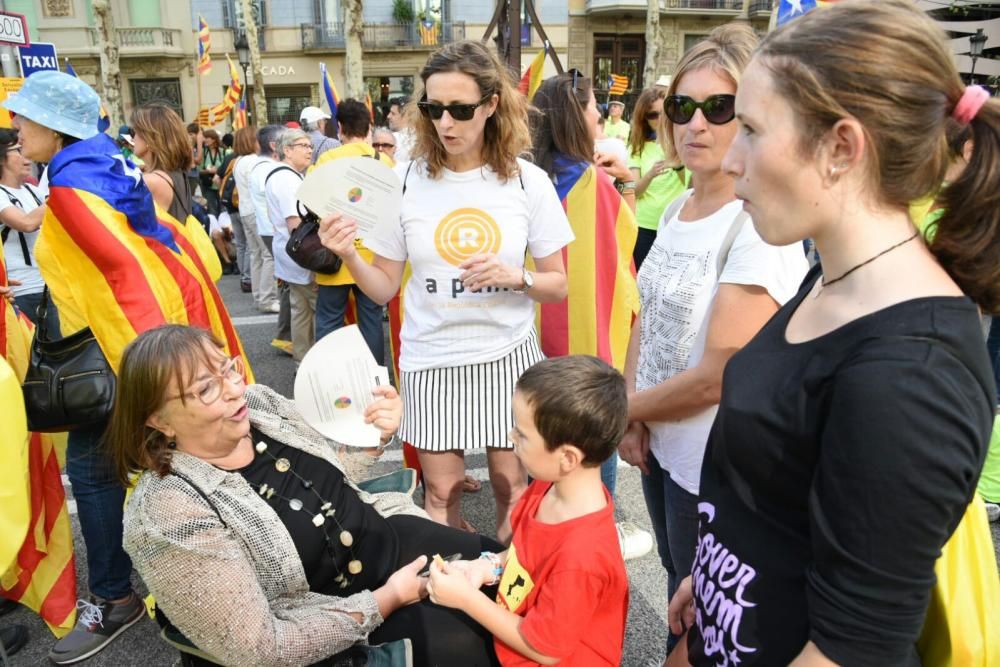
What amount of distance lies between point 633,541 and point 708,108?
1.96m

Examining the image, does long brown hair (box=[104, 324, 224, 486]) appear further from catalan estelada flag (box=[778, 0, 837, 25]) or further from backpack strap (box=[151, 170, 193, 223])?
catalan estelada flag (box=[778, 0, 837, 25])

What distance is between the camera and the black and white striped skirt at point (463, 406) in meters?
2.28

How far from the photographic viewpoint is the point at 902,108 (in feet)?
2.73

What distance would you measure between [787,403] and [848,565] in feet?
0.69

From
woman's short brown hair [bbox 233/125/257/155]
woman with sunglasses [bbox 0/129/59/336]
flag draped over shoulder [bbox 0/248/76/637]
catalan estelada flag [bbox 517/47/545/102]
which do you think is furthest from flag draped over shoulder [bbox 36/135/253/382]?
woman's short brown hair [bbox 233/125/257/155]

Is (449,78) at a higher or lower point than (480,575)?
higher

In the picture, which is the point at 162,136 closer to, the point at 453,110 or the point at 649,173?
the point at 453,110

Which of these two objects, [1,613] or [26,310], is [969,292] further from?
[26,310]

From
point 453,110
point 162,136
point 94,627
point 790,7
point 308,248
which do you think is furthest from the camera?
point 308,248

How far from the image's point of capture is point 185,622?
5.04 ft

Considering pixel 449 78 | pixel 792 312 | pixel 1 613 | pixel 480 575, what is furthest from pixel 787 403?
pixel 1 613

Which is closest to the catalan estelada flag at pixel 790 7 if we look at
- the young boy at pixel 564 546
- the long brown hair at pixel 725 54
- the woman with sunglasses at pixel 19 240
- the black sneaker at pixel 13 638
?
the long brown hair at pixel 725 54

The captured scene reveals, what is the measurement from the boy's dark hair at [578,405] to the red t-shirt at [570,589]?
6.0 inches

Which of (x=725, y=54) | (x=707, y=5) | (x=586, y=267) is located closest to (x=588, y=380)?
(x=725, y=54)
